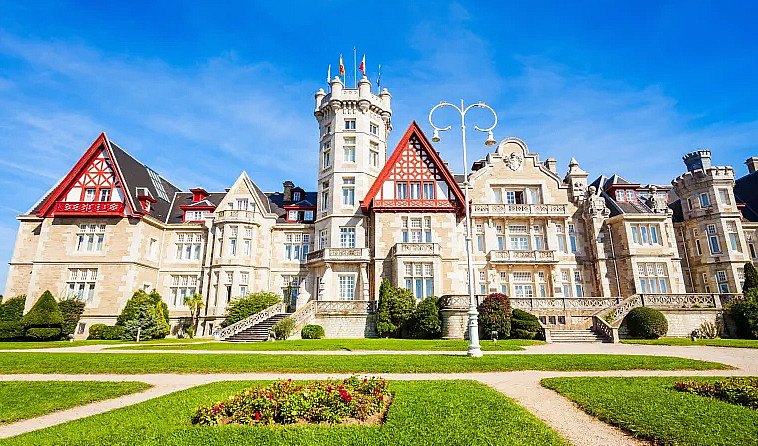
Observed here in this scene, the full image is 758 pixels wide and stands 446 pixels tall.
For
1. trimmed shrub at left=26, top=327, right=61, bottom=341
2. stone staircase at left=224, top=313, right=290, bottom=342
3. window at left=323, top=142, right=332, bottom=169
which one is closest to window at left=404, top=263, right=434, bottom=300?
stone staircase at left=224, top=313, right=290, bottom=342

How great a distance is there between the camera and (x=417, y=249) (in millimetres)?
29469

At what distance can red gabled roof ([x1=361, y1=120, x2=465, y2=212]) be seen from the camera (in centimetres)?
3250

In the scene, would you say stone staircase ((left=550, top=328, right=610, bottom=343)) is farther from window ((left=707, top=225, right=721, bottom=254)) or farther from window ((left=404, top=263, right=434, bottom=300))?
window ((left=707, top=225, right=721, bottom=254))

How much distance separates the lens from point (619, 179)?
38250mm

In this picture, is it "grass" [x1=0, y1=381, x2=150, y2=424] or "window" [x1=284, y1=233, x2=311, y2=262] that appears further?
"window" [x1=284, y1=233, x2=311, y2=262]

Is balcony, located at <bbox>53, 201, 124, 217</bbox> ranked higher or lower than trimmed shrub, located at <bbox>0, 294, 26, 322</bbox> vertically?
higher

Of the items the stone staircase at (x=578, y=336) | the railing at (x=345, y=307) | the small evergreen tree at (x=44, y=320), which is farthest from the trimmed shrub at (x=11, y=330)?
the stone staircase at (x=578, y=336)

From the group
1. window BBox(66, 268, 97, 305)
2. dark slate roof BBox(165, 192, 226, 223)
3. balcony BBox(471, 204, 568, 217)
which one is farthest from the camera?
dark slate roof BBox(165, 192, 226, 223)

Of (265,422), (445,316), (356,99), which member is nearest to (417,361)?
(265,422)

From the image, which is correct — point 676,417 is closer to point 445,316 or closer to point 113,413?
point 113,413

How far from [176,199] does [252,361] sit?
3289 cm

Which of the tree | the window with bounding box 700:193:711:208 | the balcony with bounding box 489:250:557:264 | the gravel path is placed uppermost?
the window with bounding box 700:193:711:208

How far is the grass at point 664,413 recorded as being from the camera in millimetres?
5086

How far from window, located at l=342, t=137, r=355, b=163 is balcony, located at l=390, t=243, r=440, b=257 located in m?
10.1
